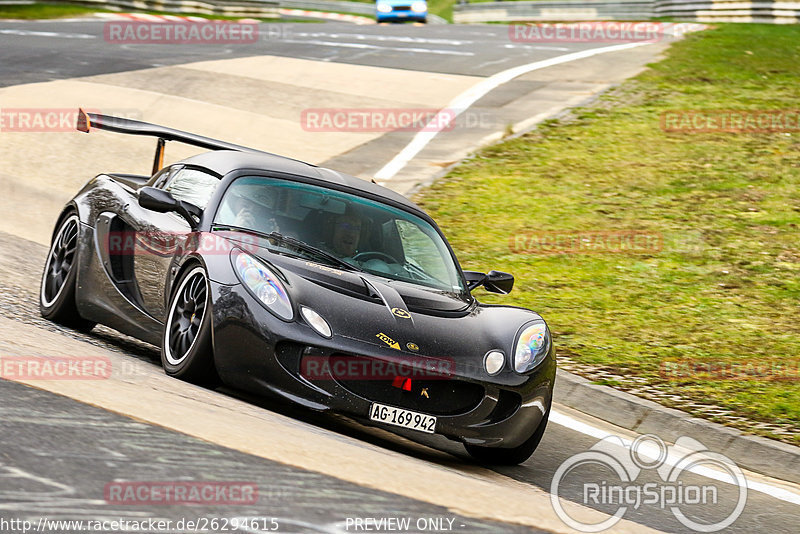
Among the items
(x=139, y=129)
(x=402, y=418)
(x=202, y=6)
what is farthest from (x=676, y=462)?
(x=202, y=6)

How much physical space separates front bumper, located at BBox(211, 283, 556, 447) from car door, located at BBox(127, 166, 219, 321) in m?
0.85

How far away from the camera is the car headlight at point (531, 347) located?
6.03 meters

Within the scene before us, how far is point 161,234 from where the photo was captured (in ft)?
22.1

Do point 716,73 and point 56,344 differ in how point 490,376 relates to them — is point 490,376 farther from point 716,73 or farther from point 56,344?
point 716,73

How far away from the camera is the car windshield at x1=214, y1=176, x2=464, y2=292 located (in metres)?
6.51

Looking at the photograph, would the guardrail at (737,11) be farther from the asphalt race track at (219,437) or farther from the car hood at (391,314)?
the car hood at (391,314)

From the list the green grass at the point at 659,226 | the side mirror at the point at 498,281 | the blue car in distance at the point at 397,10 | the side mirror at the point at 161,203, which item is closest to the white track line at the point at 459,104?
the green grass at the point at 659,226

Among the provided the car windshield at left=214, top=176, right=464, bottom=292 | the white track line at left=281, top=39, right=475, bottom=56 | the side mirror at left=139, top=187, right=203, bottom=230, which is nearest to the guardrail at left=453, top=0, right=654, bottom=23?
the white track line at left=281, top=39, right=475, bottom=56

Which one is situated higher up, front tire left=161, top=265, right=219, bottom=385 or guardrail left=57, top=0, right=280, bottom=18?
guardrail left=57, top=0, right=280, bottom=18

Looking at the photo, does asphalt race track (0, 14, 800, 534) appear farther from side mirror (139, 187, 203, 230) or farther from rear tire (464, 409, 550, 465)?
side mirror (139, 187, 203, 230)

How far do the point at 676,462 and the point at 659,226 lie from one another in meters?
5.99

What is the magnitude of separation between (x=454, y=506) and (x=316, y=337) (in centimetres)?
171

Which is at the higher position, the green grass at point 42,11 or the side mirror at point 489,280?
the green grass at point 42,11

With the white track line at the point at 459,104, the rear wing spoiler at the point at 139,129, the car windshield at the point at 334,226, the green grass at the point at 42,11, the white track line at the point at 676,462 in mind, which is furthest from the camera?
the green grass at the point at 42,11
